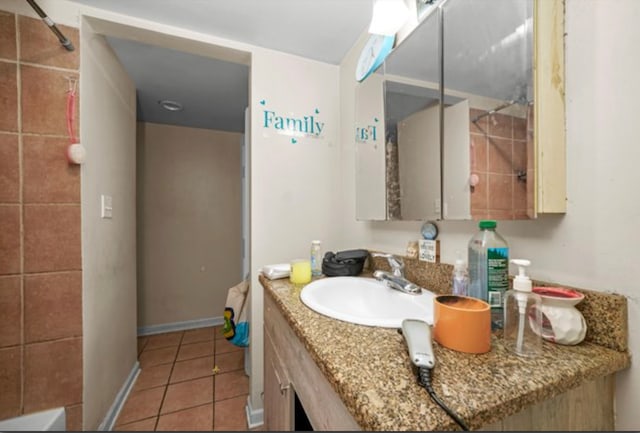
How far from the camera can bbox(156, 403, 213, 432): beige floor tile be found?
1.34 metres

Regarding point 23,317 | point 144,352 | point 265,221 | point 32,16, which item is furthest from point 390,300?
point 144,352

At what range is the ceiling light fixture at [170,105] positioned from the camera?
2.07 m

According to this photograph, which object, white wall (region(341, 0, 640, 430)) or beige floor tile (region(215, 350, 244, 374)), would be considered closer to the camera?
white wall (region(341, 0, 640, 430))

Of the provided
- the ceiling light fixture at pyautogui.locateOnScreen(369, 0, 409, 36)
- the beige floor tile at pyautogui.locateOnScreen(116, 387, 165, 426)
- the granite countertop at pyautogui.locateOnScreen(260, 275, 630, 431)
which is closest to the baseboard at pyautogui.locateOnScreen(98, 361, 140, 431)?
the beige floor tile at pyautogui.locateOnScreen(116, 387, 165, 426)

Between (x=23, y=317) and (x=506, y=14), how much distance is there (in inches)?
78.5

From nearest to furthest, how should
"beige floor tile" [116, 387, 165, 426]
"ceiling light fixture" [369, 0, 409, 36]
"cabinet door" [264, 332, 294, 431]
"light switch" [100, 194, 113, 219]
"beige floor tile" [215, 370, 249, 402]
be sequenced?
"cabinet door" [264, 332, 294, 431] < "ceiling light fixture" [369, 0, 409, 36] < "light switch" [100, 194, 113, 219] < "beige floor tile" [116, 387, 165, 426] < "beige floor tile" [215, 370, 249, 402]

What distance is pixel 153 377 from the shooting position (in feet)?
5.85

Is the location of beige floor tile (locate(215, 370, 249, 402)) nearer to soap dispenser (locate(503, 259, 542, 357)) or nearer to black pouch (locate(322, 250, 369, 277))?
black pouch (locate(322, 250, 369, 277))

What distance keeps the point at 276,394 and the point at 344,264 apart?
0.54m

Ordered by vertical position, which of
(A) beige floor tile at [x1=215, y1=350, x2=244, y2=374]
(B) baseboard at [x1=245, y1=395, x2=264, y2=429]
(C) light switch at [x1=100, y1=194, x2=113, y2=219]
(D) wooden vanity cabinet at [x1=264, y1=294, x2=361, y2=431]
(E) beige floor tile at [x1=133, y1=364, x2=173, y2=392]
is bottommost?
(A) beige floor tile at [x1=215, y1=350, x2=244, y2=374]

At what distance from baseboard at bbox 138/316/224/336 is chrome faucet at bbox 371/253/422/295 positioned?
2307mm

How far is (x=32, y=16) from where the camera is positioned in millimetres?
1037

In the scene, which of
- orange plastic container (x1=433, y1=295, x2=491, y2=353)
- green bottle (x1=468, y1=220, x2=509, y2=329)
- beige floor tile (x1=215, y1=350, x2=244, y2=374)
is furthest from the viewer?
beige floor tile (x1=215, y1=350, x2=244, y2=374)

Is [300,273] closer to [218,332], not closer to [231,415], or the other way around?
[231,415]
